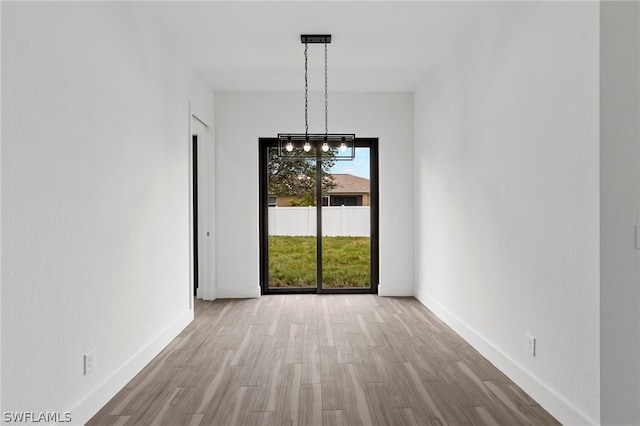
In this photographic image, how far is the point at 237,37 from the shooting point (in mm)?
4219

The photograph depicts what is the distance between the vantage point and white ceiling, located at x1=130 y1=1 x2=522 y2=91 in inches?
142

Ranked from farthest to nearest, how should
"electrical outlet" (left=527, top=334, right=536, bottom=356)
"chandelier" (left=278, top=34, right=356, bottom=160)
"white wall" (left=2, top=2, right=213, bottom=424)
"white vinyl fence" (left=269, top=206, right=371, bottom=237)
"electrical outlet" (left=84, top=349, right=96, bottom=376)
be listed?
"white vinyl fence" (left=269, top=206, right=371, bottom=237) → "chandelier" (left=278, top=34, right=356, bottom=160) → "electrical outlet" (left=527, top=334, right=536, bottom=356) → "electrical outlet" (left=84, top=349, right=96, bottom=376) → "white wall" (left=2, top=2, right=213, bottom=424)

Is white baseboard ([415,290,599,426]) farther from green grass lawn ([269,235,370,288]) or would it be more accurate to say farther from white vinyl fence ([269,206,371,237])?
white vinyl fence ([269,206,371,237])

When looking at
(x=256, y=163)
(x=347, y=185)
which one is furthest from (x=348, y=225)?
(x=256, y=163)

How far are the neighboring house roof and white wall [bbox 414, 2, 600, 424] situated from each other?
191cm

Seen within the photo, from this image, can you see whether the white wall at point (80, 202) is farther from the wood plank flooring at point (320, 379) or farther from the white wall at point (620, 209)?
the white wall at point (620, 209)

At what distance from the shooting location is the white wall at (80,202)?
6.66 ft

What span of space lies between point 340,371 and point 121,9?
2993 mm

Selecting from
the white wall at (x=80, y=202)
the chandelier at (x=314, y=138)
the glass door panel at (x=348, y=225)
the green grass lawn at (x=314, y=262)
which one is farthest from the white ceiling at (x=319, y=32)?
the green grass lawn at (x=314, y=262)

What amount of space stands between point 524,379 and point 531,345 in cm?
25

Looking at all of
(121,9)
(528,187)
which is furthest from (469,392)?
(121,9)

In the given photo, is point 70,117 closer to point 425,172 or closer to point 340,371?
point 340,371

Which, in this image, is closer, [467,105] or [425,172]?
[467,105]

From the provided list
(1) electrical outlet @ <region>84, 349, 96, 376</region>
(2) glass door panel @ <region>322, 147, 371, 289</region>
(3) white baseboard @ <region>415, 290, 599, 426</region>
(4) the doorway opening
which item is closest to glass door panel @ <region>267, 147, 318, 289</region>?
(2) glass door panel @ <region>322, 147, 371, 289</region>
